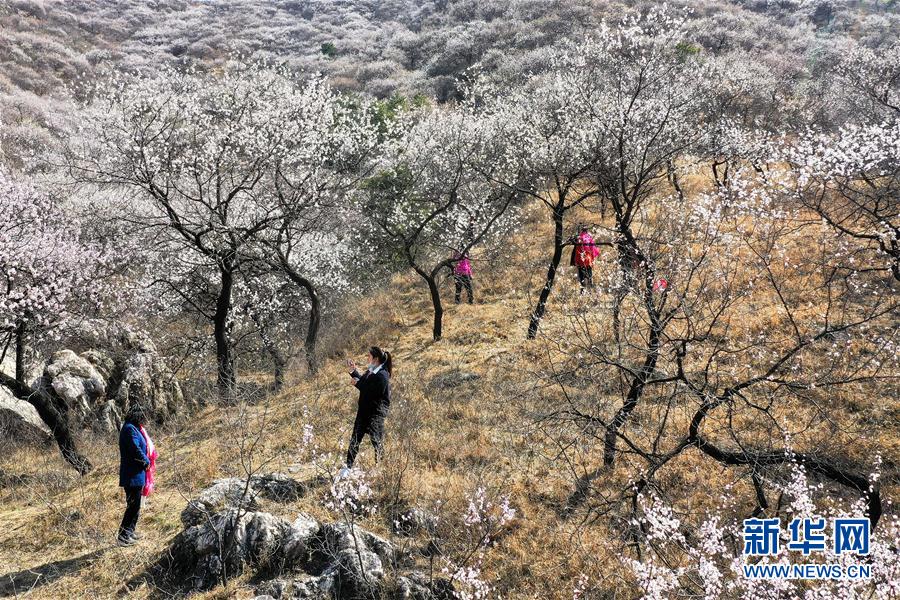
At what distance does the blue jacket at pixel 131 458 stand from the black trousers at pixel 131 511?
10 centimetres

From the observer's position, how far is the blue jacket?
6.66 m

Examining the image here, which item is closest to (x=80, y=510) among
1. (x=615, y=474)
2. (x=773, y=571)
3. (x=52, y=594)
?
(x=52, y=594)

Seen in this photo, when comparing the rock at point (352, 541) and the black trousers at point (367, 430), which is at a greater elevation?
the black trousers at point (367, 430)

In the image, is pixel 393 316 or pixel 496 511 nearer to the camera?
pixel 496 511

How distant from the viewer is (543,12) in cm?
6056

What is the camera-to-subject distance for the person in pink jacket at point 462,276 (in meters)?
18.0

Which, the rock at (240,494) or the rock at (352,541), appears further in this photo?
the rock at (240,494)

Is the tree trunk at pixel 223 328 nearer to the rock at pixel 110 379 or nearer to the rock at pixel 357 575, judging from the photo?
the rock at pixel 110 379

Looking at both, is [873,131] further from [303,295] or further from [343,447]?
[303,295]

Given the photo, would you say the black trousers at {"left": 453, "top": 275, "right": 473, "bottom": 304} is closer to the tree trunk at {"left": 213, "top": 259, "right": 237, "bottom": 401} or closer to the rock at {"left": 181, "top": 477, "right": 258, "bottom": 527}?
the tree trunk at {"left": 213, "top": 259, "right": 237, "bottom": 401}

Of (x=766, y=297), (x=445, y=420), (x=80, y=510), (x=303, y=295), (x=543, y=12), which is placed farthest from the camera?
(x=543, y=12)

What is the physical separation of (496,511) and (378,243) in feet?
60.7

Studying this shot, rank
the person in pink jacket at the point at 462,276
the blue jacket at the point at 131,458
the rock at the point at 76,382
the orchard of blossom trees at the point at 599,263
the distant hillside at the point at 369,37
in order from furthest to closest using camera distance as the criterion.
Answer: the distant hillside at the point at 369,37 < the person in pink jacket at the point at 462,276 < the rock at the point at 76,382 < the orchard of blossom trees at the point at 599,263 < the blue jacket at the point at 131,458

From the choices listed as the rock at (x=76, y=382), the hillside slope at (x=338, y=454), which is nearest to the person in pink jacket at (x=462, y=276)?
the hillside slope at (x=338, y=454)
